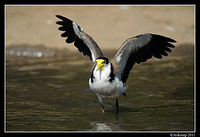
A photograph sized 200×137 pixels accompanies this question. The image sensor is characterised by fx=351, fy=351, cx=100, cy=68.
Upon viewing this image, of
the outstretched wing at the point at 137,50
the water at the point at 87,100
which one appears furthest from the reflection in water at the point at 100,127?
the outstretched wing at the point at 137,50

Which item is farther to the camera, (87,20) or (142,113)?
(87,20)

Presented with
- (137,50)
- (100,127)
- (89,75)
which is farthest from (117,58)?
(89,75)

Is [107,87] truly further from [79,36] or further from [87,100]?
[87,100]

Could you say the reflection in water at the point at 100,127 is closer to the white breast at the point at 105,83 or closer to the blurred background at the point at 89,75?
the blurred background at the point at 89,75

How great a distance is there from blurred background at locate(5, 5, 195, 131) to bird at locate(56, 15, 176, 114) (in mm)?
652

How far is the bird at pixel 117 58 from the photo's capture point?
636cm

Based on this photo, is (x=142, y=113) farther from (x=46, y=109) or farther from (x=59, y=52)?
(x=59, y=52)

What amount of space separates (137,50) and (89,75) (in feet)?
12.6

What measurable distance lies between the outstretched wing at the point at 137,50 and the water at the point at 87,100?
0.95 meters

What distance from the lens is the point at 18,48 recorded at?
45.7 ft

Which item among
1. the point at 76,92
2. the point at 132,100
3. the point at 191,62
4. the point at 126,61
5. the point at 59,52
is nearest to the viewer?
the point at 126,61

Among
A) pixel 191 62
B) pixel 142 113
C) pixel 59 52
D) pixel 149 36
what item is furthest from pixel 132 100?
pixel 59 52

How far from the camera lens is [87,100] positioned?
8.09 metres

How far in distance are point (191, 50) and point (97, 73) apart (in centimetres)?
878
